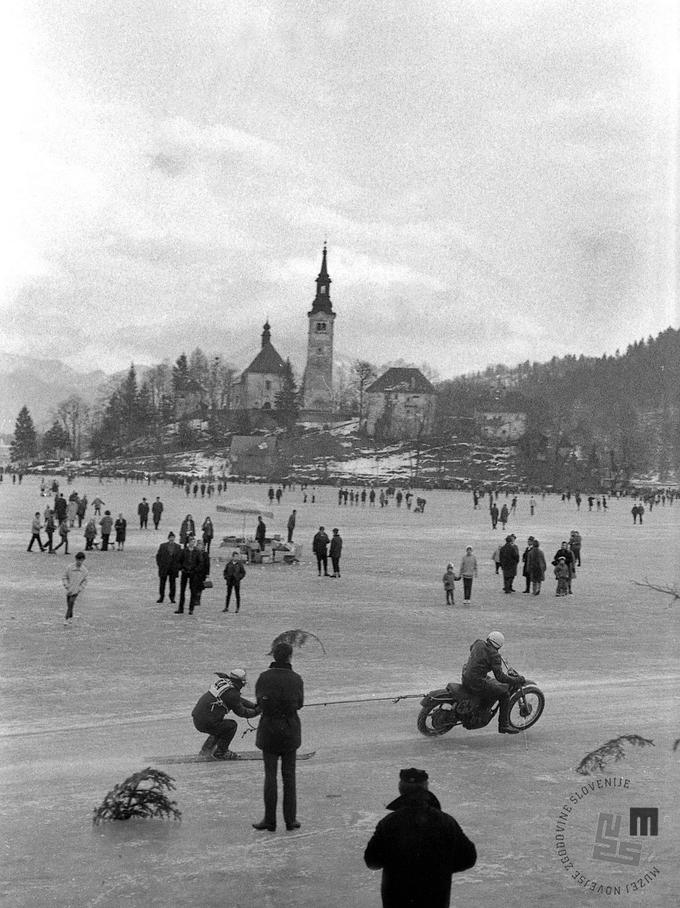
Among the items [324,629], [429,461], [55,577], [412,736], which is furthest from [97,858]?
[429,461]

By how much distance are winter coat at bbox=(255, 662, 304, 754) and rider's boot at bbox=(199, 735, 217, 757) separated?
168cm

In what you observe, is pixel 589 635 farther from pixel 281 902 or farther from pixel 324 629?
pixel 281 902

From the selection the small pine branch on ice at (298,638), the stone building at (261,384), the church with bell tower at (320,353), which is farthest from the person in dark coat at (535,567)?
the stone building at (261,384)

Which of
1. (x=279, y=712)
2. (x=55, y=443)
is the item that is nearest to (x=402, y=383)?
(x=55, y=443)

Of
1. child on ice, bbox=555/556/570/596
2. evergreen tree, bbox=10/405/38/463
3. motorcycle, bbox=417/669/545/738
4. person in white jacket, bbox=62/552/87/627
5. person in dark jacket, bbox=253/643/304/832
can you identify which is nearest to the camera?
person in dark jacket, bbox=253/643/304/832

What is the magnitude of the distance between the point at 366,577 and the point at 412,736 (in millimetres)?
12079

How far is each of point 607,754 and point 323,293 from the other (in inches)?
6203

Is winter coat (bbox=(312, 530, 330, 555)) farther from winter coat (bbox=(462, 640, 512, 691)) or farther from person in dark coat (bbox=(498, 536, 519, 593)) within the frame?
winter coat (bbox=(462, 640, 512, 691))

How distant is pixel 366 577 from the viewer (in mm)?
20891

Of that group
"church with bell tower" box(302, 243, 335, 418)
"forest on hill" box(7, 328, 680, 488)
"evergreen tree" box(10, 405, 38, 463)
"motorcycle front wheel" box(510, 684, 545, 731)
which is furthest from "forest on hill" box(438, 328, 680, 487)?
"motorcycle front wheel" box(510, 684, 545, 731)

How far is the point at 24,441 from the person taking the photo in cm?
13988

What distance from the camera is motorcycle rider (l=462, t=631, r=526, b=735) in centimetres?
859

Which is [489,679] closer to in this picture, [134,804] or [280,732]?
[280,732]

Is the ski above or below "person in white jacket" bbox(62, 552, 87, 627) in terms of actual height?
below
